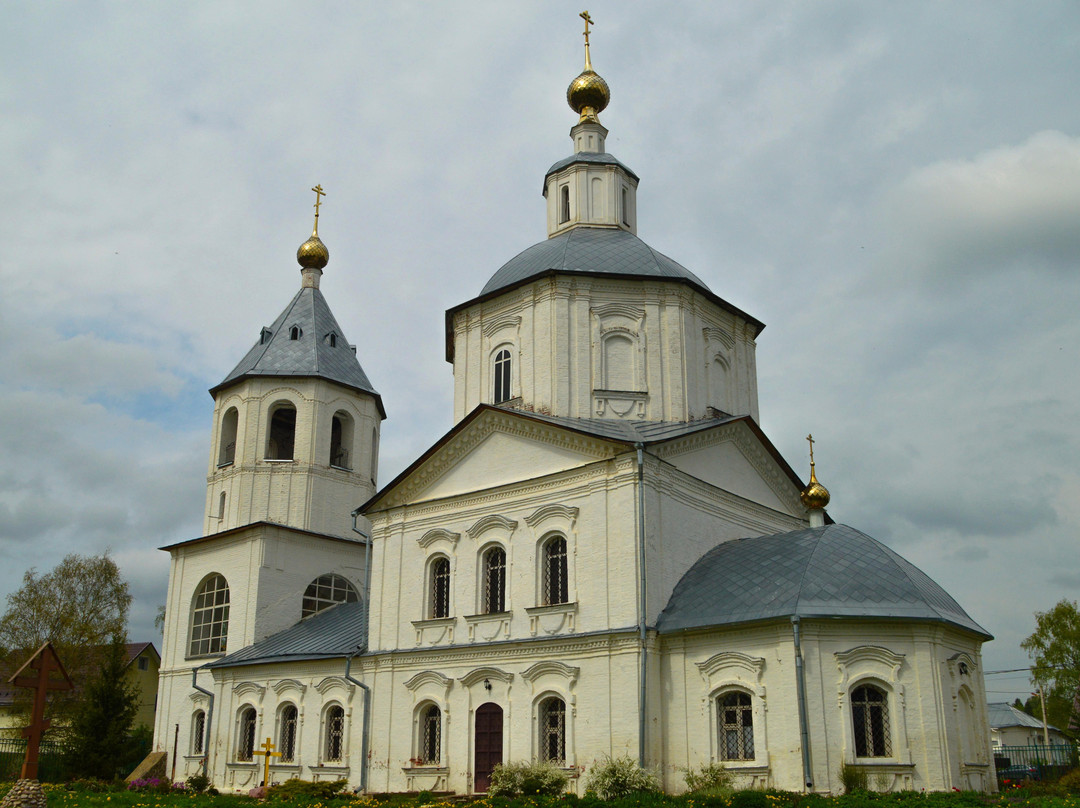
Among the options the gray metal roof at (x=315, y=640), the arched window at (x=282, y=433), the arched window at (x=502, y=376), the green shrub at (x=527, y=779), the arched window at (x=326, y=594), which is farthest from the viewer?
the arched window at (x=282, y=433)

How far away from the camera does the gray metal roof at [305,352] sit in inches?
996

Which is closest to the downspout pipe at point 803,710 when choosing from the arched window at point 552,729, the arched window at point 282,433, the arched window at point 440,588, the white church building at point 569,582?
the white church building at point 569,582

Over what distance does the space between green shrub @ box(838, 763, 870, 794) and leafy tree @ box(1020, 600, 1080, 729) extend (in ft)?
74.2

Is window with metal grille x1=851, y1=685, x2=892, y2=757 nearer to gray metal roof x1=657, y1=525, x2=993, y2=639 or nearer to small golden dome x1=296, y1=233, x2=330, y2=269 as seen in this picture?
gray metal roof x1=657, y1=525, x2=993, y2=639

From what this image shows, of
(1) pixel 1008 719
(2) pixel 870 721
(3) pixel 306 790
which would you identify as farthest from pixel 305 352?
(1) pixel 1008 719

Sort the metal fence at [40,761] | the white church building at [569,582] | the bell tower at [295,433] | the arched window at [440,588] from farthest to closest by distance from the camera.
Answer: the bell tower at [295,433]
the metal fence at [40,761]
the arched window at [440,588]
the white church building at [569,582]

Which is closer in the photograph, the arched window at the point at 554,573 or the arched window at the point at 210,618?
the arched window at the point at 554,573

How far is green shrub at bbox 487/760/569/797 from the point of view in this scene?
15023mm

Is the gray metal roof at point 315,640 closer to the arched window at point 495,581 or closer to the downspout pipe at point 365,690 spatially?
the downspout pipe at point 365,690

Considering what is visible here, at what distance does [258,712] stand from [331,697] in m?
2.48

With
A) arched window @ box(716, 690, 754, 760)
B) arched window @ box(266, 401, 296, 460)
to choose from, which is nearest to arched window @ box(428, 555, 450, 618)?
arched window @ box(716, 690, 754, 760)

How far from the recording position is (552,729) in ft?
53.5

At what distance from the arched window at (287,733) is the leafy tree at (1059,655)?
25456mm

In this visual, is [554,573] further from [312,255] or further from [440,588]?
[312,255]
